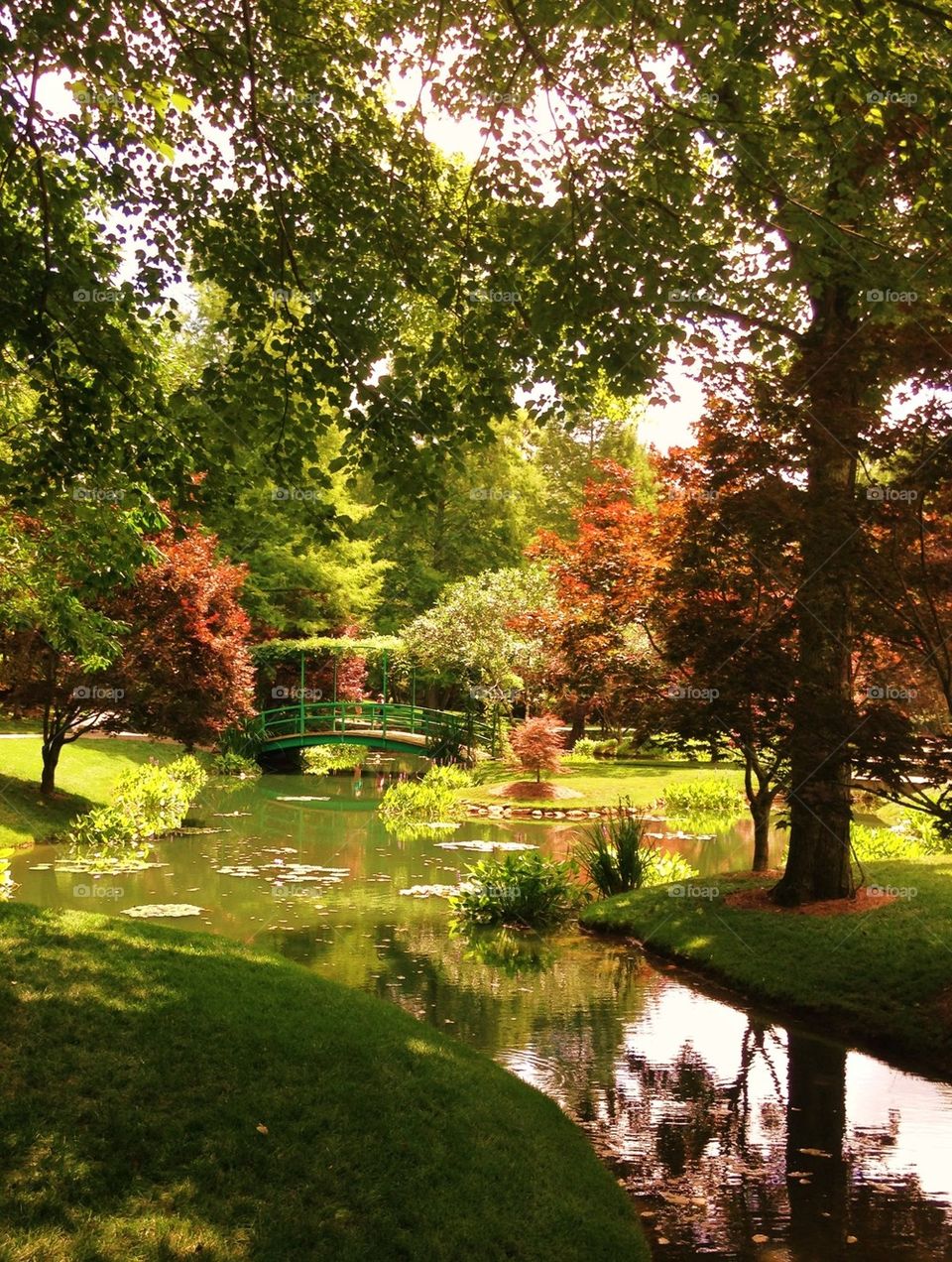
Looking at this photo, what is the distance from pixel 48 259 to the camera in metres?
6.72

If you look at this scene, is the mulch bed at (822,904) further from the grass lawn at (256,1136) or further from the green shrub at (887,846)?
the grass lawn at (256,1136)

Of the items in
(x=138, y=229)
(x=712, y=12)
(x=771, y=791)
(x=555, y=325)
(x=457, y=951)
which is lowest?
(x=457, y=951)

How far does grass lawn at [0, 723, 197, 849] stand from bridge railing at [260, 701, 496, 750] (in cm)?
416

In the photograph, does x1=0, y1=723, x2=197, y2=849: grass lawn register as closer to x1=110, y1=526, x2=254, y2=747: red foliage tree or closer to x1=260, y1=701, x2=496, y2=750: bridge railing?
x1=110, y1=526, x2=254, y2=747: red foliage tree

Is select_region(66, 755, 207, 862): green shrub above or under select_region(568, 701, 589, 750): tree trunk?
under

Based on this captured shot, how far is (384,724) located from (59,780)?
417 inches

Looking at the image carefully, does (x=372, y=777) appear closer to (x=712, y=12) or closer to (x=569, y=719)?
(x=569, y=719)

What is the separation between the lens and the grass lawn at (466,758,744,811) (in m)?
→ 22.8

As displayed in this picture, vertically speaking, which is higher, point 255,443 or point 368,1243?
point 255,443

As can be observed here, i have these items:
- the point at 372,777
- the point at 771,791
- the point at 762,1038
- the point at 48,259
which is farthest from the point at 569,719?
the point at 48,259

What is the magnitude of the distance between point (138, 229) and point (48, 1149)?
689cm

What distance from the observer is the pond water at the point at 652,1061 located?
509 cm

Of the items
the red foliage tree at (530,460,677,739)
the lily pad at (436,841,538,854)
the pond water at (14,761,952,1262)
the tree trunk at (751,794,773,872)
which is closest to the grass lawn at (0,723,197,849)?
the pond water at (14,761,952,1262)

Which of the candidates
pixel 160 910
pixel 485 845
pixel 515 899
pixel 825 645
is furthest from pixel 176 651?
Answer: pixel 825 645
